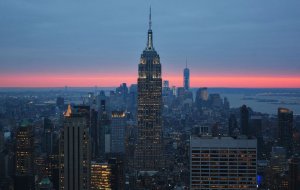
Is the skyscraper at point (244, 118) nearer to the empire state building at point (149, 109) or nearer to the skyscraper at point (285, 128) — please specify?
the skyscraper at point (285, 128)

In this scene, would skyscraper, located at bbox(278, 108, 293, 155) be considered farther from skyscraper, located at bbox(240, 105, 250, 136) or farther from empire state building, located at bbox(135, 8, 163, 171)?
empire state building, located at bbox(135, 8, 163, 171)

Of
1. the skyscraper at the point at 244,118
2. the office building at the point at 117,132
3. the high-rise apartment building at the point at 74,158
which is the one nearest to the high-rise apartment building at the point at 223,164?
the high-rise apartment building at the point at 74,158

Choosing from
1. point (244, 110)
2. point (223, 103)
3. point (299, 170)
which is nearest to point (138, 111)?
point (223, 103)

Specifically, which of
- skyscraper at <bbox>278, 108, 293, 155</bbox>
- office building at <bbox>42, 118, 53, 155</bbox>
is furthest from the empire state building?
office building at <bbox>42, 118, 53, 155</bbox>

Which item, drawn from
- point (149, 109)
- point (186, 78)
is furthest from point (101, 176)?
point (149, 109)

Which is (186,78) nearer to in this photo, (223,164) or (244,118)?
(244,118)

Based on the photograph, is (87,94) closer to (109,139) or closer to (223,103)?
(109,139)
